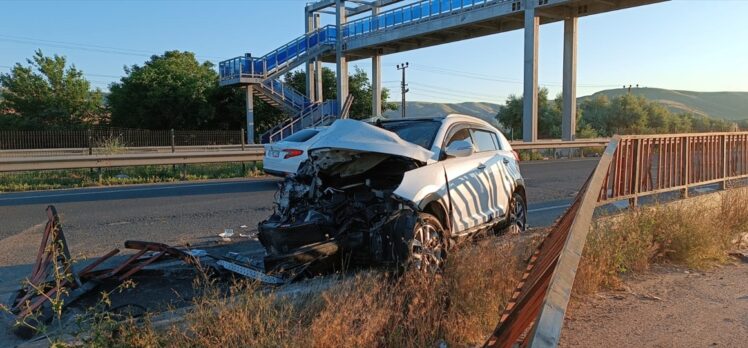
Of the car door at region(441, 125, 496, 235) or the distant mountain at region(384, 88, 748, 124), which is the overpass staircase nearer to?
the car door at region(441, 125, 496, 235)

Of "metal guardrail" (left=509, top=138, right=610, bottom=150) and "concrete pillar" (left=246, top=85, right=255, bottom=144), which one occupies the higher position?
"concrete pillar" (left=246, top=85, right=255, bottom=144)

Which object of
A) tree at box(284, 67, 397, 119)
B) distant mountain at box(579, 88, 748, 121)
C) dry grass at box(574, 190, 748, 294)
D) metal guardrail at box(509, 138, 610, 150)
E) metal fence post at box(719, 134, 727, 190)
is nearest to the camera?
dry grass at box(574, 190, 748, 294)

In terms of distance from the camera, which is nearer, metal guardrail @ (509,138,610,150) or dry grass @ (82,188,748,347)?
dry grass @ (82,188,748,347)

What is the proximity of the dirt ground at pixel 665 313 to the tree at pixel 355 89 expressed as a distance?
145ft

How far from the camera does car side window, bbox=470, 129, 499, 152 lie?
6.88 meters

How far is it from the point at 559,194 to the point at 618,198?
4999 mm

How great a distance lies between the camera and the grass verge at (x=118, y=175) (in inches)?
595

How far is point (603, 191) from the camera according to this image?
7.70m

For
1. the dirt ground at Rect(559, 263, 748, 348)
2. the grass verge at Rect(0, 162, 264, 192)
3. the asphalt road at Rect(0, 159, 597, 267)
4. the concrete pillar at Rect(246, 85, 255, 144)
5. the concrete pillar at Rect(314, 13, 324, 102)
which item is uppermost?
the concrete pillar at Rect(314, 13, 324, 102)

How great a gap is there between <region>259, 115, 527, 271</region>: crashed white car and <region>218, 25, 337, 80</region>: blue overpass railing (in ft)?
117

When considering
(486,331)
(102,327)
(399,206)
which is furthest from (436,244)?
(102,327)

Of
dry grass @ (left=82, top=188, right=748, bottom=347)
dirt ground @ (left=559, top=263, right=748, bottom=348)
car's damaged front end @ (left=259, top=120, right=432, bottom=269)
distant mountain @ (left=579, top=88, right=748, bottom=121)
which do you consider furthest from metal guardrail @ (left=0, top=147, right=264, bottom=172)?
distant mountain @ (left=579, top=88, right=748, bottom=121)

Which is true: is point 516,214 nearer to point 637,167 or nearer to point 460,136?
point 460,136

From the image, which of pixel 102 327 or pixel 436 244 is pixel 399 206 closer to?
pixel 436 244
